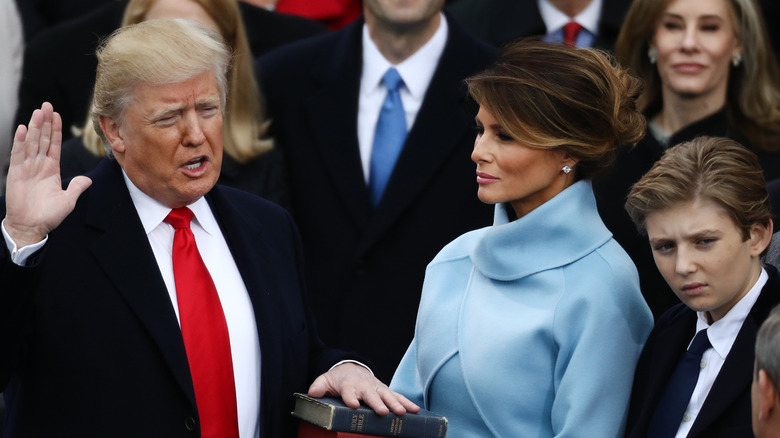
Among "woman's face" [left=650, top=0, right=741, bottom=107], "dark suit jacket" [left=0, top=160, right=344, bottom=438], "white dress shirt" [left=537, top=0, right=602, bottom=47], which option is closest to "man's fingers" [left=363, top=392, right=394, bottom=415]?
"dark suit jacket" [left=0, top=160, right=344, bottom=438]

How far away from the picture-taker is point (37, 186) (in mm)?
3209

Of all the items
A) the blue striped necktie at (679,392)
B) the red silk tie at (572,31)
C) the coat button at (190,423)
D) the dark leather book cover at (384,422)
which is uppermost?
the red silk tie at (572,31)

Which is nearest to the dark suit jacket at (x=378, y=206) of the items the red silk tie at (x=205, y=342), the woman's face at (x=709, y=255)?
the red silk tie at (x=205, y=342)

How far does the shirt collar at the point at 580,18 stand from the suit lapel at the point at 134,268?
2757mm

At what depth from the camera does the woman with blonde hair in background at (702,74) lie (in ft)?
16.4

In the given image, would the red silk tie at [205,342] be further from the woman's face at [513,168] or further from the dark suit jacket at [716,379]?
the dark suit jacket at [716,379]

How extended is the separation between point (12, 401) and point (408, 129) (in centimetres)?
213

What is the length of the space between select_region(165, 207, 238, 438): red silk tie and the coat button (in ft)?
0.18

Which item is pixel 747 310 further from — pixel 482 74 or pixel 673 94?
pixel 673 94

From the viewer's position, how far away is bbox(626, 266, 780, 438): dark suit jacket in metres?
3.19

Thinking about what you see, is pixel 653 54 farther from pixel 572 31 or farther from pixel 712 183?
pixel 712 183

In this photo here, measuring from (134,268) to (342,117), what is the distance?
179cm

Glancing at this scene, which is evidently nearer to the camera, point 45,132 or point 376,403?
point 45,132

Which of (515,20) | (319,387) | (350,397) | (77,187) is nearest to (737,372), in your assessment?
(350,397)
